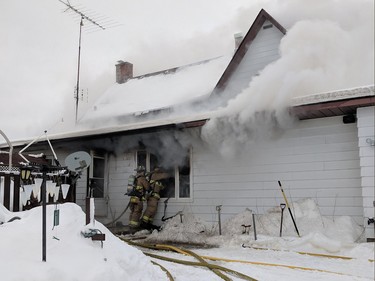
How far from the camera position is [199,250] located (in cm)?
716

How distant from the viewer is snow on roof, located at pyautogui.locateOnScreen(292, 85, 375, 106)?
6.86 m

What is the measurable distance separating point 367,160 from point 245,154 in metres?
2.67

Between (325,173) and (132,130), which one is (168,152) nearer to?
(132,130)

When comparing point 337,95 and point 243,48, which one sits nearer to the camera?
point 337,95

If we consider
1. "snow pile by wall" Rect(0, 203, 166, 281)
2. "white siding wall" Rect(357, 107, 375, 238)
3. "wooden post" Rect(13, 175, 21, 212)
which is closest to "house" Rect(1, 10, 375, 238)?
"white siding wall" Rect(357, 107, 375, 238)

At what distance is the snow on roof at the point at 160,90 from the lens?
13.9 meters

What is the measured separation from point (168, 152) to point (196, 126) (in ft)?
5.15

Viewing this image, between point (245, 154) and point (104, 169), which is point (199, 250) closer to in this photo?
point (245, 154)

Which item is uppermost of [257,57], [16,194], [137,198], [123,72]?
[123,72]

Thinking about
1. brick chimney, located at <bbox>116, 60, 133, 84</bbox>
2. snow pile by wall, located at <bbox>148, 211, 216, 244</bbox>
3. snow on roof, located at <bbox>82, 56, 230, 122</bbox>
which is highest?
brick chimney, located at <bbox>116, 60, 133, 84</bbox>

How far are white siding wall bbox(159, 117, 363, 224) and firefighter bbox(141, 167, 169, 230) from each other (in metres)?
0.70

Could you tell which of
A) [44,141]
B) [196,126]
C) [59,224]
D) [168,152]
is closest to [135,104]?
[44,141]

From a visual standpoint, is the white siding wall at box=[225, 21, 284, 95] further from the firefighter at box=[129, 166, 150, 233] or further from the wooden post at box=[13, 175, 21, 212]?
the wooden post at box=[13, 175, 21, 212]

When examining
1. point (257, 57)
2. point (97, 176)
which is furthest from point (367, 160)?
point (97, 176)
